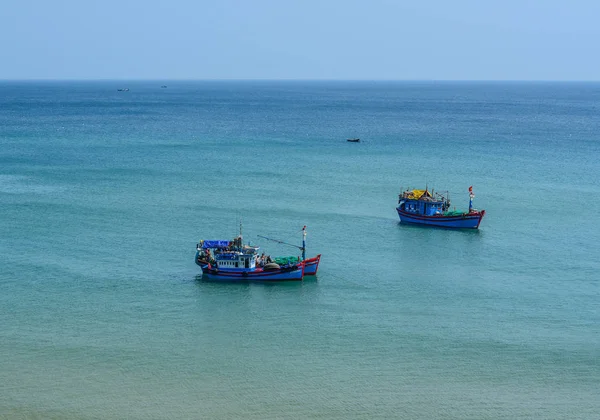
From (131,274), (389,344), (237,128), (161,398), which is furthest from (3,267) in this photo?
(237,128)

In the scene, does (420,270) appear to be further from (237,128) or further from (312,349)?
(237,128)

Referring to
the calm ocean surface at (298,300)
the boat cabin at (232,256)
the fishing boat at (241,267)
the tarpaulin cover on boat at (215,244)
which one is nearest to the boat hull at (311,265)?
the fishing boat at (241,267)

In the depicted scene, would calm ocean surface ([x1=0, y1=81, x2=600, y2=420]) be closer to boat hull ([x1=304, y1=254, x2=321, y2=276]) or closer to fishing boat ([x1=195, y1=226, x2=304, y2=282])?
boat hull ([x1=304, y1=254, x2=321, y2=276])

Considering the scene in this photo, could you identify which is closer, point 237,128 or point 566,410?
point 566,410

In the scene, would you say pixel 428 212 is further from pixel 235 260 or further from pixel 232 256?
pixel 232 256

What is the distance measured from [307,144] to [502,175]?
149 feet

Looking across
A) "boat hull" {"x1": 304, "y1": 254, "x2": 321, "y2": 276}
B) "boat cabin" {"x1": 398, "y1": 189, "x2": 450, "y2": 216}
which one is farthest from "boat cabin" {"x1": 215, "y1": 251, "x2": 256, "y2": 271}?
"boat cabin" {"x1": 398, "y1": 189, "x2": 450, "y2": 216}

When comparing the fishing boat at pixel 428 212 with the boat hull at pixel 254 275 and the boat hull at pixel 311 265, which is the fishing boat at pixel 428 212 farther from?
the boat hull at pixel 254 275

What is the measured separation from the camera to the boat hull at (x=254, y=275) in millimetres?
64750

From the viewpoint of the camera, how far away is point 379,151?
139250 mm

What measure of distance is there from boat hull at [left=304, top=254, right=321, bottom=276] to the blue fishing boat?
0.73m

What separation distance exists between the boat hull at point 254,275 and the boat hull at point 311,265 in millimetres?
804

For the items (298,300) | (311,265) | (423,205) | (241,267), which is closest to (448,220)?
(423,205)

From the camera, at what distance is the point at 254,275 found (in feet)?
214
